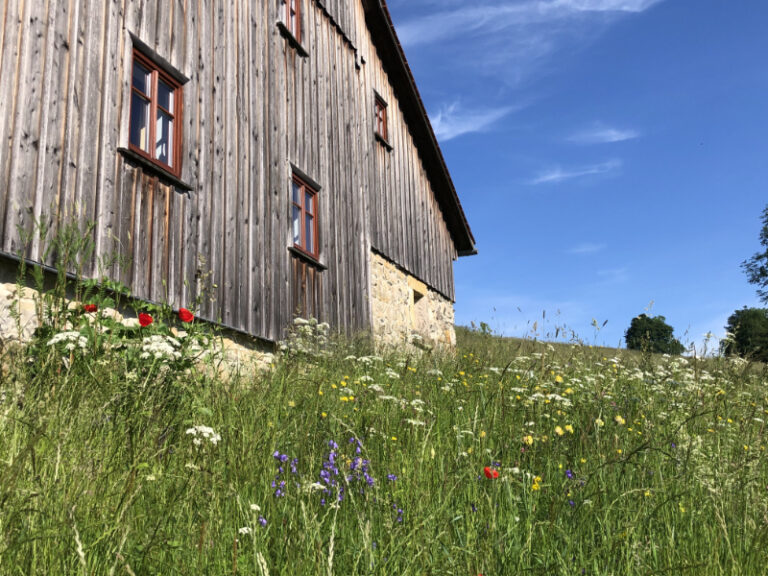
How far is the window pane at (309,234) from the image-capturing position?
950cm

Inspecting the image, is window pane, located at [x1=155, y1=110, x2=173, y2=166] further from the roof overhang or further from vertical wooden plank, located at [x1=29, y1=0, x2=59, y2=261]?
the roof overhang

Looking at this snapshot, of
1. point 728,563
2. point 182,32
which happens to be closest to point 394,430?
point 728,563

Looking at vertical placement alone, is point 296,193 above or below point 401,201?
below

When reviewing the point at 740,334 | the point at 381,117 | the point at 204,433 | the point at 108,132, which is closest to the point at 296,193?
the point at 108,132

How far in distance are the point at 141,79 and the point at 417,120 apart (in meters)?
8.80

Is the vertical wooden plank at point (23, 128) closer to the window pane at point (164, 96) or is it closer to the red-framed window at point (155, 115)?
the red-framed window at point (155, 115)

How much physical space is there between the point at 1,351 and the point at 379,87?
10897 mm

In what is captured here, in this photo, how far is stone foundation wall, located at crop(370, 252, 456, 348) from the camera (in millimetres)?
11383

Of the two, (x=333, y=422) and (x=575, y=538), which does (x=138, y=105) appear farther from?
(x=575, y=538)

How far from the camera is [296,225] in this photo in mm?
9273

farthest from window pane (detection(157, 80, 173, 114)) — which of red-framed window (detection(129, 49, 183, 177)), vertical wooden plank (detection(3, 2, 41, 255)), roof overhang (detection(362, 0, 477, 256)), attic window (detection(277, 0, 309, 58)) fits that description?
roof overhang (detection(362, 0, 477, 256))

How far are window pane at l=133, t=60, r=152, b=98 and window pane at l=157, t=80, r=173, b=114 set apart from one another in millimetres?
159

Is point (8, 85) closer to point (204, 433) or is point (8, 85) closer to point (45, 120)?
point (45, 120)

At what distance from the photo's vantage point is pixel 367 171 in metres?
11.8
